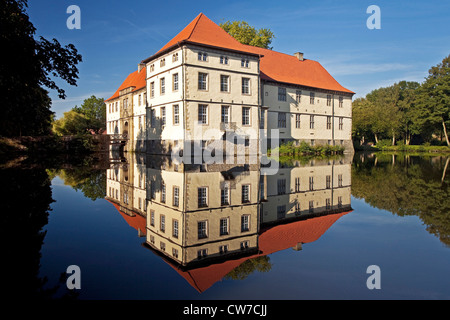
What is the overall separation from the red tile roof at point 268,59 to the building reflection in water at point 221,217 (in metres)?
19.9

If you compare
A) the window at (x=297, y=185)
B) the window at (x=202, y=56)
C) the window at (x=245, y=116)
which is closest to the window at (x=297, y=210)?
the window at (x=297, y=185)

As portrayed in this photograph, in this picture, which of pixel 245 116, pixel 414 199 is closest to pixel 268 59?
pixel 245 116

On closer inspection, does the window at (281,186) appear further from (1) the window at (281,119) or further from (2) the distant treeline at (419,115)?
(2) the distant treeline at (419,115)

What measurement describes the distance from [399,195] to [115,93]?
50398 mm

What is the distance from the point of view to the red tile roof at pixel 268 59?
28828 mm

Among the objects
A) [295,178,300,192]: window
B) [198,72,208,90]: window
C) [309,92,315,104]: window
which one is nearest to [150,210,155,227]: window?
[295,178,300,192]: window

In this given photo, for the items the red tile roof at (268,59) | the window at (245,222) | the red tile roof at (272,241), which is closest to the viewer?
the red tile roof at (272,241)

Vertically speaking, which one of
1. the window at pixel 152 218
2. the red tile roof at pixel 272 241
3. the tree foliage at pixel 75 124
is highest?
the tree foliage at pixel 75 124

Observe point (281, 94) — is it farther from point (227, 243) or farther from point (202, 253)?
point (202, 253)

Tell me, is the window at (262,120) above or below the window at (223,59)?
below

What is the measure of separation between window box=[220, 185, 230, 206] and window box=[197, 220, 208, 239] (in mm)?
1718

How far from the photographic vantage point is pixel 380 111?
Result: 61.0 metres

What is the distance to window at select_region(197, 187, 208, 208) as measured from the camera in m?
8.11

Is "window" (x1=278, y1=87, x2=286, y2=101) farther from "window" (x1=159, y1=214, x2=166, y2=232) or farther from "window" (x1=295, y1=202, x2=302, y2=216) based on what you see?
"window" (x1=159, y1=214, x2=166, y2=232)
